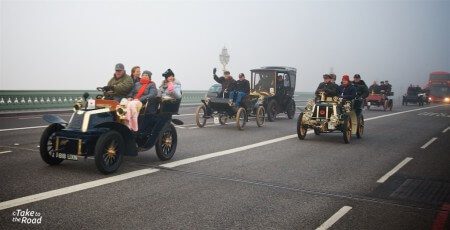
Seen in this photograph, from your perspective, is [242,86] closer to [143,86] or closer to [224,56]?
[143,86]

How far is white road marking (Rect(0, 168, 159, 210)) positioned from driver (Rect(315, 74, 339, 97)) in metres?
6.88

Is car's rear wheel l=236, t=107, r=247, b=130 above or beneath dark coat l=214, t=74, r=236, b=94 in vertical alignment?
beneath

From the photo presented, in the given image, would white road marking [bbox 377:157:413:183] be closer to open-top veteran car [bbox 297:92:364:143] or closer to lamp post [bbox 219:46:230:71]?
open-top veteran car [bbox 297:92:364:143]

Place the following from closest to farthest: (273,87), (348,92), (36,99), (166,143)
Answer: (166,143), (348,92), (273,87), (36,99)

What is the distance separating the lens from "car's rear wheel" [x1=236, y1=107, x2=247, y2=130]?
13.9 m

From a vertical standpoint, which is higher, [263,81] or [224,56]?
[224,56]

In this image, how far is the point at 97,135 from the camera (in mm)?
6465

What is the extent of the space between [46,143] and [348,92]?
9163mm

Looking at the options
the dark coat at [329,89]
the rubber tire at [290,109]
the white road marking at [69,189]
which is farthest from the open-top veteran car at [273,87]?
the white road marking at [69,189]

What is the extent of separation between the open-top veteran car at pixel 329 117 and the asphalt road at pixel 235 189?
58.4 inches

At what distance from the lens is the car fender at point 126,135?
6.80m

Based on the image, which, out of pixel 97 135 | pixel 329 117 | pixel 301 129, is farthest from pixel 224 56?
pixel 97 135

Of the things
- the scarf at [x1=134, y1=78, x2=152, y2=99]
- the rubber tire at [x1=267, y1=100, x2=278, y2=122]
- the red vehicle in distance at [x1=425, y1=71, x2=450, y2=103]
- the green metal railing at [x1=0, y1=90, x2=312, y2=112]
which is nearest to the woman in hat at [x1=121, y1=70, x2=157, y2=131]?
the scarf at [x1=134, y1=78, x2=152, y2=99]

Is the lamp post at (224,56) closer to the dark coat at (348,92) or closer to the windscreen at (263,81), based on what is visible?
the windscreen at (263,81)
